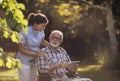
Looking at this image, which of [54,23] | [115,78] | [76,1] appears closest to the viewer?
[115,78]

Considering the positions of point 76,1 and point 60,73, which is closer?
point 60,73

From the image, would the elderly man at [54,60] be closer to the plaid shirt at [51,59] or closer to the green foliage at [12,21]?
the plaid shirt at [51,59]

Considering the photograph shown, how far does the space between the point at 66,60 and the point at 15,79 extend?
26.3ft

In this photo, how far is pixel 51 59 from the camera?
257 inches

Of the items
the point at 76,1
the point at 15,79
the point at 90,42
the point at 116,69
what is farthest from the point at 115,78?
the point at 90,42

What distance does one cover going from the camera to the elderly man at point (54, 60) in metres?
6.41

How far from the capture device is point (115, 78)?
13789mm

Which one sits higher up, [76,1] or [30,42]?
[76,1]

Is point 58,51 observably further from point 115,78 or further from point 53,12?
point 53,12

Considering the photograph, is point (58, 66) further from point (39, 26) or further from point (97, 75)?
point (97, 75)

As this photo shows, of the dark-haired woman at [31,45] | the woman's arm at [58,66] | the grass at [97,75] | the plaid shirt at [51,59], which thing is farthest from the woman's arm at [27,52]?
the grass at [97,75]

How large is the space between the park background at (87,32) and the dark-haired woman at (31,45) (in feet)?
21.6

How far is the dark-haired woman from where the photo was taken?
634cm

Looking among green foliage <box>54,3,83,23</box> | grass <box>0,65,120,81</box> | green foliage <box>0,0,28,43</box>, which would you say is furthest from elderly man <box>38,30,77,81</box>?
green foliage <box>54,3,83,23</box>
